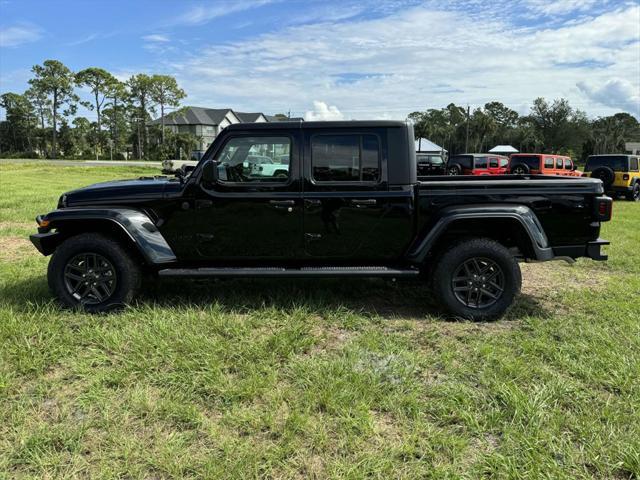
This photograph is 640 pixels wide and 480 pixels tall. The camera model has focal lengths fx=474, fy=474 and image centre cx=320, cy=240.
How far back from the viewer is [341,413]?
2.72 metres

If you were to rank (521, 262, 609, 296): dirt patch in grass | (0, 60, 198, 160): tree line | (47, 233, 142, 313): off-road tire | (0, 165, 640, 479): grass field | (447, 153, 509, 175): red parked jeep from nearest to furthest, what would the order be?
(0, 165, 640, 479): grass field, (47, 233, 142, 313): off-road tire, (521, 262, 609, 296): dirt patch in grass, (447, 153, 509, 175): red parked jeep, (0, 60, 198, 160): tree line

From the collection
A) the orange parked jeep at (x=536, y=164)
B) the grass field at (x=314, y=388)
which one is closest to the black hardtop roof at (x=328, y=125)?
the grass field at (x=314, y=388)

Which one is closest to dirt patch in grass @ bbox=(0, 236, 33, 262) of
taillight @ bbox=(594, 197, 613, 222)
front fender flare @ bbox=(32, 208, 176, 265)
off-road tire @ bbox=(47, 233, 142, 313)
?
off-road tire @ bbox=(47, 233, 142, 313)

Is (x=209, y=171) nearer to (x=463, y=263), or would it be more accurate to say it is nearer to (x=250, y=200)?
(x=250, y=200)

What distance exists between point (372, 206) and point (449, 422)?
194cm

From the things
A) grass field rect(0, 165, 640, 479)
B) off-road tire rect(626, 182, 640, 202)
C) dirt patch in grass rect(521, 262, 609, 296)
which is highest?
off-road tire rect(626, 182, 640, 202)

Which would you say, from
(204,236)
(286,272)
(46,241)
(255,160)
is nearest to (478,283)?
(286,272)

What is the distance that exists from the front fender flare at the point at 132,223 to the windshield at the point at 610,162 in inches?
628

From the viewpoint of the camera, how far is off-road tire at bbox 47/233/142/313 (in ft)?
13.2

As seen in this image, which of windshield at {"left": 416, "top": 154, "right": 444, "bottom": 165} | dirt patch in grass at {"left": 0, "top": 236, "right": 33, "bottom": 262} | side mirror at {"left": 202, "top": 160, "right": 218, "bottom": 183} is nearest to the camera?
side mirror at {"left": 202, "top": 160, "right": 218, "bottom": 183}

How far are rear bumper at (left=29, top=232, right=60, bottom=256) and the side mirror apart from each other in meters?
1.45

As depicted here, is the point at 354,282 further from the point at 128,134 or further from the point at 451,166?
the point at 128,134

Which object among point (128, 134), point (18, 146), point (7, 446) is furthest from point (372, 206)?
point (18, 146)

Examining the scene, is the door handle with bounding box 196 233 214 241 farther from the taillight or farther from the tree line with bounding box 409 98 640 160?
the tree line with bounding box 409 98 640 160
